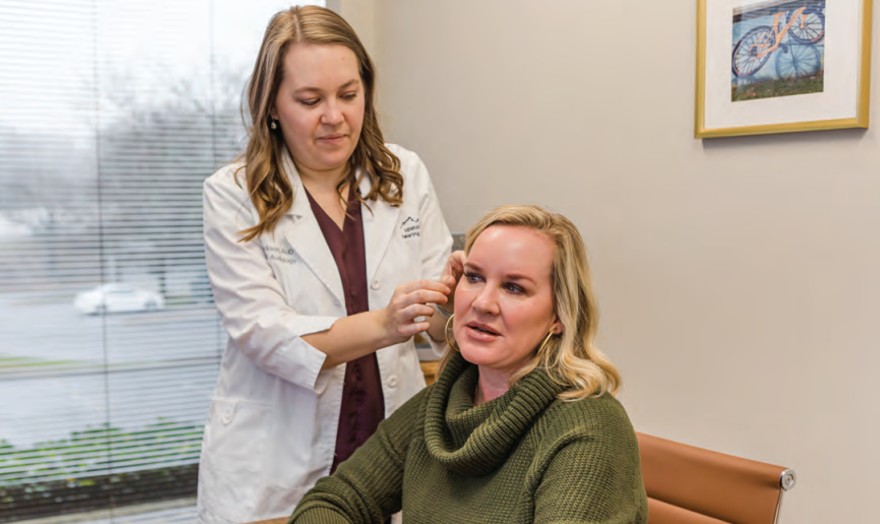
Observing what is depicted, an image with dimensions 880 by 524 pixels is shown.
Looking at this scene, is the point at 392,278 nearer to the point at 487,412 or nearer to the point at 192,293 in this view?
the point at 487,412

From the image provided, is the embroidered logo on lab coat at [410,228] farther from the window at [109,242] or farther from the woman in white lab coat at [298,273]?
the window at [109,242]

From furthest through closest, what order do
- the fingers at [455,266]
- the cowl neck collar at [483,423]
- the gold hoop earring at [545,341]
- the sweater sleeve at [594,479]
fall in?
the fingers at [455,266] → the gold hoop earring at [545,341] → the cowl neck collar at [483,423] → the sweater sleeve at [594,479]

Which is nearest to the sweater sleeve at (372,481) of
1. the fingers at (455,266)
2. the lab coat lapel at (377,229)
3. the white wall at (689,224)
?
the fingers at (455,266)

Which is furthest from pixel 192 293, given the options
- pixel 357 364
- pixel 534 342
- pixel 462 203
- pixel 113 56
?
pixel 534 342

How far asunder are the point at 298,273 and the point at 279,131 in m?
0.32

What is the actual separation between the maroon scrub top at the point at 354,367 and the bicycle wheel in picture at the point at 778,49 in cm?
94

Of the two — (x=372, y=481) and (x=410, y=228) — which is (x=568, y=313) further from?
(x=410, y=228)

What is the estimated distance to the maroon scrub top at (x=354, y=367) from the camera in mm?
1944

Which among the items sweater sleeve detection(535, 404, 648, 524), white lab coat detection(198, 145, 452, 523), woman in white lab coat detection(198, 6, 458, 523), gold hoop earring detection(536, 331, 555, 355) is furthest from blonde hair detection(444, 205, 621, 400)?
white lab coat detection(198, 145, 452, 523)

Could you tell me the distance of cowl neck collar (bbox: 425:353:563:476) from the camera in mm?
1333

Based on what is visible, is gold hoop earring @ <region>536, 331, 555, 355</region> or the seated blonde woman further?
gold hoop earring @ <region>536, 331, 555, 355</region>

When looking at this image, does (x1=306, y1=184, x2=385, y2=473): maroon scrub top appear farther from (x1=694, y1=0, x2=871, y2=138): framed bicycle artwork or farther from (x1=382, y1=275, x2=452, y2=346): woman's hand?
(x1=694, y1=0, x2=871, y2=138): framed bicycle artwork

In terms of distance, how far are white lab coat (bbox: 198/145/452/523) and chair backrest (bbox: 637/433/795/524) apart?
651mm

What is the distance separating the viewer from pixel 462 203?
10.3 feet
